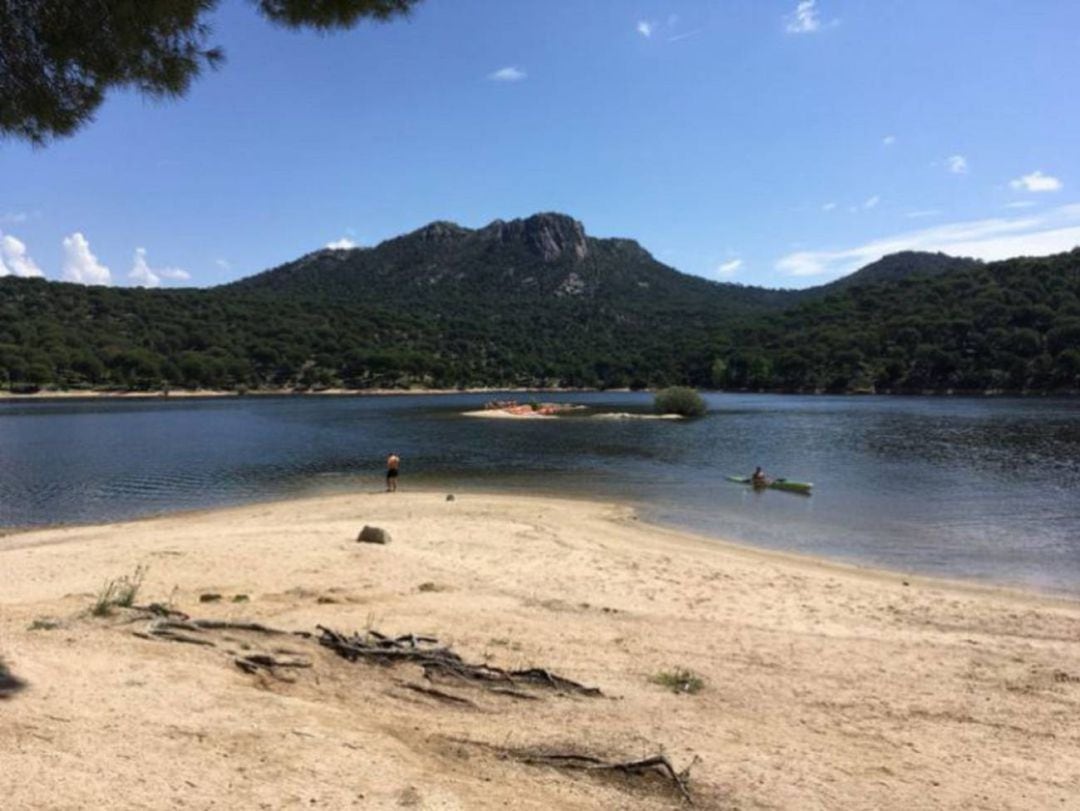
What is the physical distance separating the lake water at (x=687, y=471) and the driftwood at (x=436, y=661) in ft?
44.1

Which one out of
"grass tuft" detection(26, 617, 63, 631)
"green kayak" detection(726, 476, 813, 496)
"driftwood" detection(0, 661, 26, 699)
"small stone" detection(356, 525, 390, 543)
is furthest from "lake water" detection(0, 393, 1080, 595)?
"driftwood" detection(0, 661, 26, 699)

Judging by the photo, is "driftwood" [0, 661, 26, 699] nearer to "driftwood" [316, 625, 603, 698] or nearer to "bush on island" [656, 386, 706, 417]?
"driftwood" [316, 625, 603, 698]

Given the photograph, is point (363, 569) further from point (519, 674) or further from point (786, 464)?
Result: point (786, 464)

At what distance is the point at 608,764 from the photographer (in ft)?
19.7

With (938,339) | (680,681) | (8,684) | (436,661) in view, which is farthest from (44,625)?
(938,339)

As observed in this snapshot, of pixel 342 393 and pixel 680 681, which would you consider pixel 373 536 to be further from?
pixel 342 393

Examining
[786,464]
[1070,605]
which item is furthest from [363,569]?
[786,464]

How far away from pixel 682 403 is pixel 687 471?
1777 inches

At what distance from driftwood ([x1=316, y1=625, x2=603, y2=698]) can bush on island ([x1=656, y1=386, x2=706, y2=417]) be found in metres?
74.9

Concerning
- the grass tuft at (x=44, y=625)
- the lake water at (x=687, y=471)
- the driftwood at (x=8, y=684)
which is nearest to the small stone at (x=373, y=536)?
the grass tuft at (x=44, y=625)

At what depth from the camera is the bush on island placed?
8181 centimetres

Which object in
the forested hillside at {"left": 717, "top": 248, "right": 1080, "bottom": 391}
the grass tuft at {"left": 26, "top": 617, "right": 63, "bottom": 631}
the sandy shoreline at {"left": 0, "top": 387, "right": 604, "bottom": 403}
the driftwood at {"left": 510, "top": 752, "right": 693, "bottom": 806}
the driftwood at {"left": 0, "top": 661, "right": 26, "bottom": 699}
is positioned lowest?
the driftwood at {"left": 510, "top": 752, "right": 693, "bottom": 806}

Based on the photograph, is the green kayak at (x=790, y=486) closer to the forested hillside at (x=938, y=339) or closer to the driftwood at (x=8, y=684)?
the driftwood at (x=8, y=684)

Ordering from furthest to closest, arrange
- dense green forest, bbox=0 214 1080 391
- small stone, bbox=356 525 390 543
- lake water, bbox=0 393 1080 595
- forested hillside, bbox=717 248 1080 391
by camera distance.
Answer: dense green forest, bbox=0 214 1080 391
forested hillside, bbox=717 248 1080 391
lake water, bbox=0 393 1080 595
small stone, bbox=356 525 390 543
